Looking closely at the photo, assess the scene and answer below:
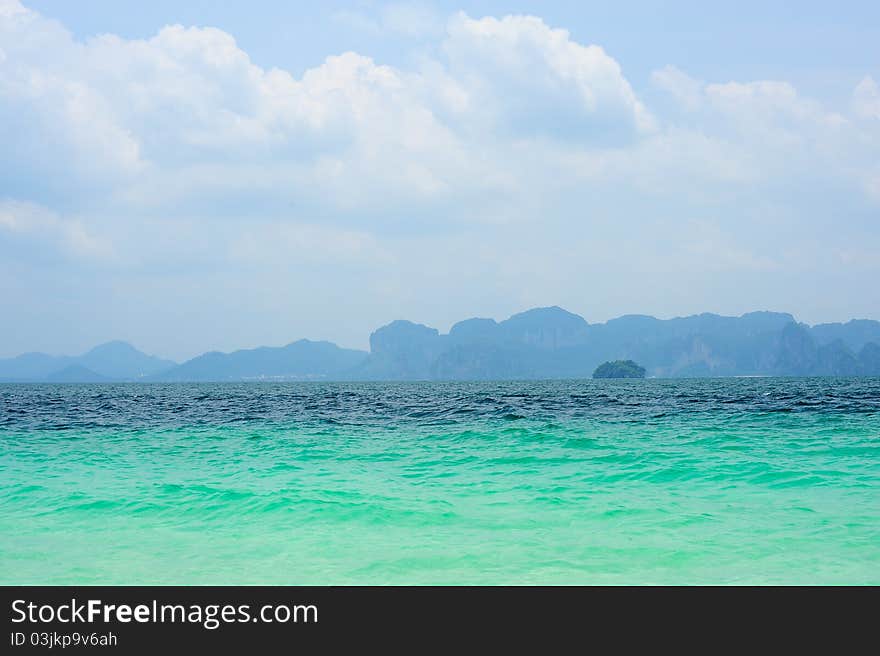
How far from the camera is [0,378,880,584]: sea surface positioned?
9461 mm

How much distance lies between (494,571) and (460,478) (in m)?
7.18

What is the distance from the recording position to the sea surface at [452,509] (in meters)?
9.46

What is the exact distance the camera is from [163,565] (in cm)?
968

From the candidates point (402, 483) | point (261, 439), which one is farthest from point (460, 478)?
point (261, 439)

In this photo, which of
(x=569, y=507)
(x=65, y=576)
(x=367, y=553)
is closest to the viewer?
(x=65, y=576)

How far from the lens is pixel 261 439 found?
26297 mm

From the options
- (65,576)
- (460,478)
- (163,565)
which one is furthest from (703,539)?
(65,576)

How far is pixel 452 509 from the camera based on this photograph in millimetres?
12969

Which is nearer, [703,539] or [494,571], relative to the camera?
[494,571]

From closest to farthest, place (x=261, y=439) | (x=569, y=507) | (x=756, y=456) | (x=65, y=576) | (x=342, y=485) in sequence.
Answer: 1. (x=65, y=576)
2. (x=569, y=507)
3. (x=342, y=485)
4. (x=756, y=456)
5. (x=261, y=439)
